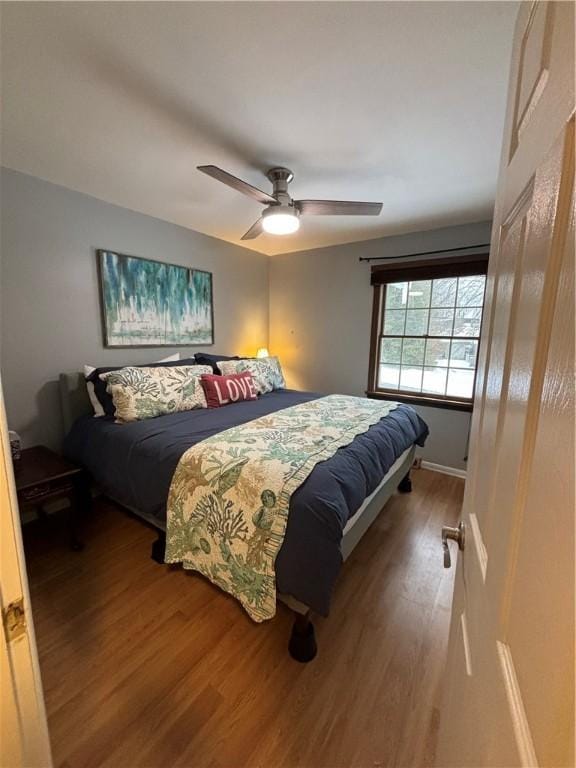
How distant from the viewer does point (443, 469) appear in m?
3.21

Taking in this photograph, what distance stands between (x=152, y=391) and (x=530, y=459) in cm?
234

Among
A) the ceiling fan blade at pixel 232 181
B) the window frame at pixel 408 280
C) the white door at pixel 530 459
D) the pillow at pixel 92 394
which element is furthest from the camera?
the window frame at pixel 408 280

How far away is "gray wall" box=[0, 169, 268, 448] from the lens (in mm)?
2111

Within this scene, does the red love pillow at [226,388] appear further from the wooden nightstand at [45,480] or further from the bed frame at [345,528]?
the wooden nightstand at [45,480]

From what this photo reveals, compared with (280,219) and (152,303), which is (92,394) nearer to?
(152,303)

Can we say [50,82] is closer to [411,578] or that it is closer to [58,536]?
[58,536]

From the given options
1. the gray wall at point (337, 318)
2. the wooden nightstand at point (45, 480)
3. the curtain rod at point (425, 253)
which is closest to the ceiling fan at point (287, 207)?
the curtain rod at point (425, 253)

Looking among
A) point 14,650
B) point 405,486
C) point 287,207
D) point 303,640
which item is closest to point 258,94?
point 287,207

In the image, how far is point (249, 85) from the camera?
4.45 ft

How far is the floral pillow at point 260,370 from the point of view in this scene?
312 cm

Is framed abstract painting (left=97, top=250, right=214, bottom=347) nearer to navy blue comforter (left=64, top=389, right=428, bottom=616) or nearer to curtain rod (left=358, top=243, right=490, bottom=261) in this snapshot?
navy blue comforter (left=64, top=389, right=428, bottom=616)

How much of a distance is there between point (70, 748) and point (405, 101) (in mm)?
2872

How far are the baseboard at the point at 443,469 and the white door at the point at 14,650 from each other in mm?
3315

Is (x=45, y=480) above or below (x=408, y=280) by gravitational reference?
below
